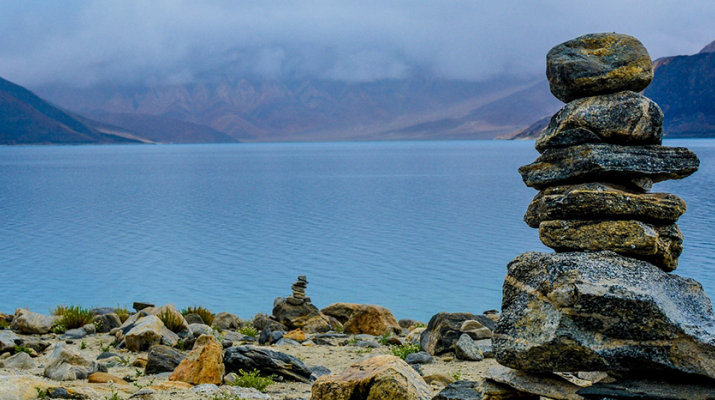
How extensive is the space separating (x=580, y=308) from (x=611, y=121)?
3029 millimetres

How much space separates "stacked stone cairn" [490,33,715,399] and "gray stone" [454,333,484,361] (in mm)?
4111

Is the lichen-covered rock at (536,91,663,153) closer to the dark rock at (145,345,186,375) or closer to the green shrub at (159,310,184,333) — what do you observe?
the dark rock at (145,345,186,375)

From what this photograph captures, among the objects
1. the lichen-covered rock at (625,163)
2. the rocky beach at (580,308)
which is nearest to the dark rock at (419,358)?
the rocky beach at (580,308)

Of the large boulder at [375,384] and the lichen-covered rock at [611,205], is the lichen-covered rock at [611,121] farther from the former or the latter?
the large boulder at [375,384]

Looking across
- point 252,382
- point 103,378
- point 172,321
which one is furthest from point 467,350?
point 172,321

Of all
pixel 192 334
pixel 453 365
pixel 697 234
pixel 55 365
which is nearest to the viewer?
pixel 55 365

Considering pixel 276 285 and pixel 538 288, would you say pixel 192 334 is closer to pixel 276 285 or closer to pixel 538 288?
pixel 538 288

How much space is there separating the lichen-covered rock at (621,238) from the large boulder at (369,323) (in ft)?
35.0

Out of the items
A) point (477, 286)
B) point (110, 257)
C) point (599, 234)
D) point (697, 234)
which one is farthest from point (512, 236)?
A: point (599, 234)

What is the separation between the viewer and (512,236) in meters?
47.4

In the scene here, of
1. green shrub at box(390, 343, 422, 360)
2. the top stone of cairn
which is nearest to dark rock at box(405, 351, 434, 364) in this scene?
green shrub at box(390, 343, 422, 360)

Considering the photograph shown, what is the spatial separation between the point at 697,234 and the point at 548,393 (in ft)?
136

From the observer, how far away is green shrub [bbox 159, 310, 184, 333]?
17750 millimetres

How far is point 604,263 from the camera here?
29.4ft
